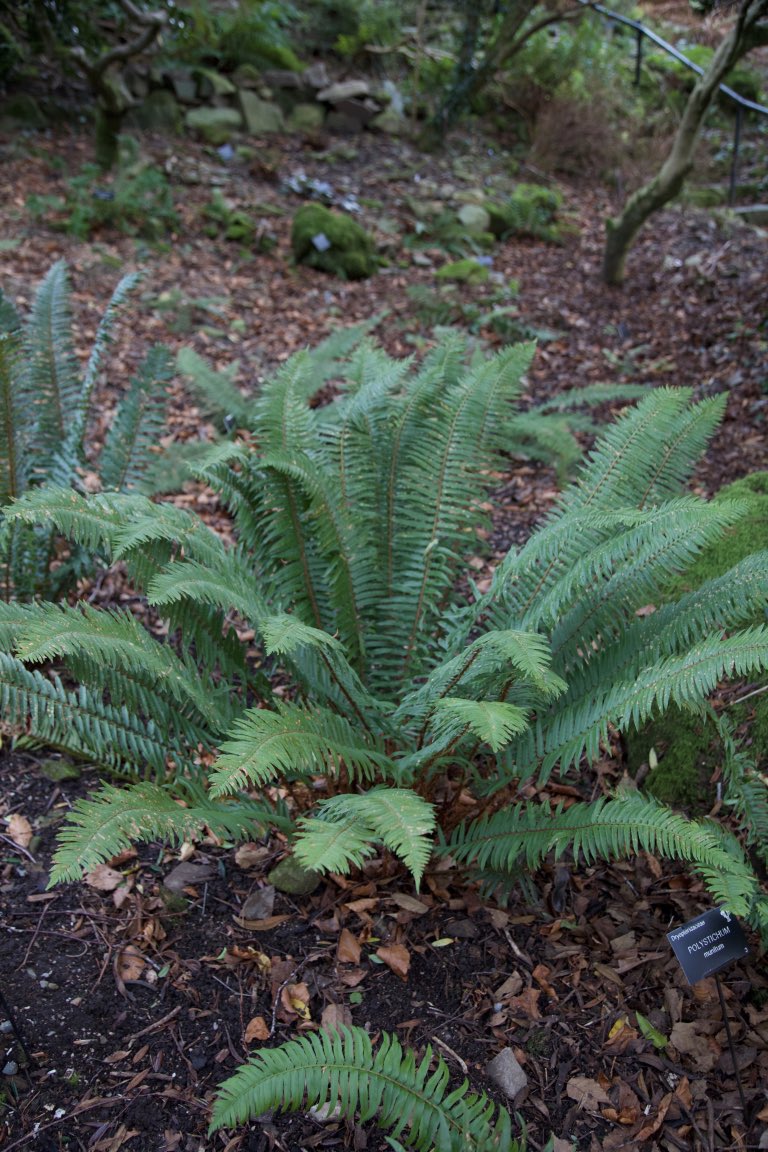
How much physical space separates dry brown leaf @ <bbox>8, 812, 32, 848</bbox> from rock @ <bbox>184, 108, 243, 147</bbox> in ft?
26.6

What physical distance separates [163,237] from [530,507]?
453 cm

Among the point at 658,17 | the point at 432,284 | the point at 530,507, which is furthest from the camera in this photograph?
the point at 658,17

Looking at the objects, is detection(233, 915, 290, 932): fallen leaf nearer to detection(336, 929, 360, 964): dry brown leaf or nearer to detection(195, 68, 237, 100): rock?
detection(336, 929, 360, 964): dry brown leaf

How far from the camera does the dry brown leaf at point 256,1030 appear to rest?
1.89 meters

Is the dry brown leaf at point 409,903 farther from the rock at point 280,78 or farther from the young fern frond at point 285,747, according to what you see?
the rock at point 280,78

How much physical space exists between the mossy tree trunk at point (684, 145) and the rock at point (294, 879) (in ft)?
15.8

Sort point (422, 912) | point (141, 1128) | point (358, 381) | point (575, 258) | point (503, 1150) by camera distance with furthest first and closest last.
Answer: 1. point (575, 258)
2. point (358, 381)
3. point (422, 912)
4. point (141, 1128)
5. point (503, 1150)

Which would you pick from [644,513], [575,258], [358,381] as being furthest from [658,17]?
[644,513]

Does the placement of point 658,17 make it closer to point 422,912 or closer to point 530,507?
point 530,507

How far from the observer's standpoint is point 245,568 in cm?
239

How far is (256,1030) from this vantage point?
1.90 m

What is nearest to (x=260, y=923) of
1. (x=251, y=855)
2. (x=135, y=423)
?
(x=251, y=855)

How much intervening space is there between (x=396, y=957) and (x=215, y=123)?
895 cm

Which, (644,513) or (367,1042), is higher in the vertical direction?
(644,513)
